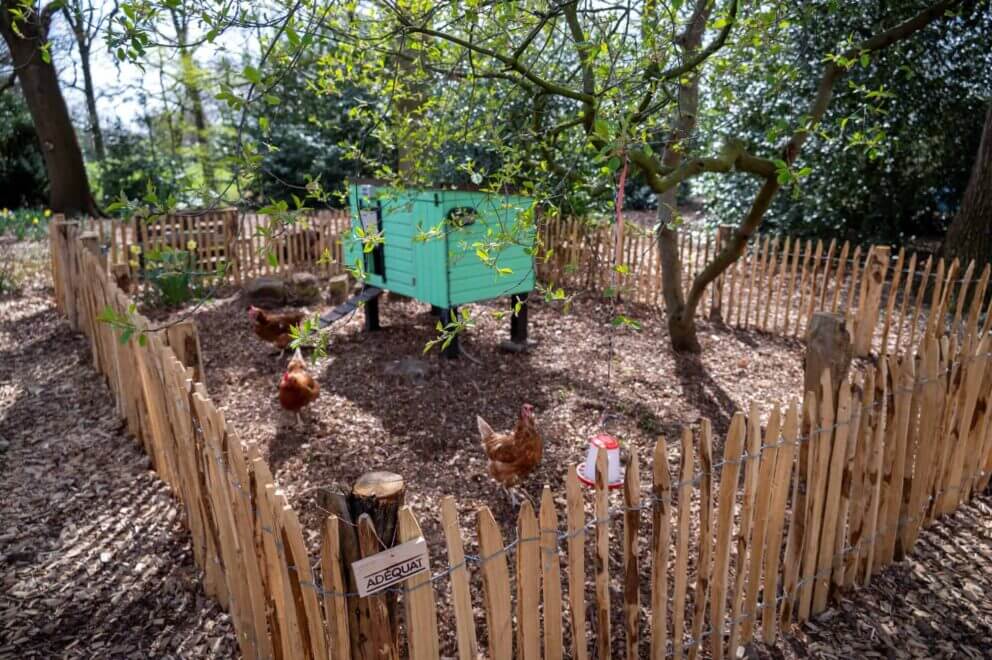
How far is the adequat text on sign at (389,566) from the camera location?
75.1 inches

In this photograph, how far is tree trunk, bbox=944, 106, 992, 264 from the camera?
8.39 metres

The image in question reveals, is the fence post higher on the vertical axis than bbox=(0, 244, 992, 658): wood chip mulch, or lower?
higher

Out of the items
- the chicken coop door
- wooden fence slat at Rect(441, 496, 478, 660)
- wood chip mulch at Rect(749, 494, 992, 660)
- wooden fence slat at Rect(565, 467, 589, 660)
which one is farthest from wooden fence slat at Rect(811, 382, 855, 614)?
the chicken coop door

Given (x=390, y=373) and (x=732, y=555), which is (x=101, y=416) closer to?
(x=390, y=373)

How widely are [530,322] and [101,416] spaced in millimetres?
4605

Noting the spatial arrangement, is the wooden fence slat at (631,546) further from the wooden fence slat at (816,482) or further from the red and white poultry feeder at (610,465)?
the red and white poultry feeder at (610,465)

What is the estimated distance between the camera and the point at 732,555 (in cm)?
359

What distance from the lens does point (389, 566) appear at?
192cm

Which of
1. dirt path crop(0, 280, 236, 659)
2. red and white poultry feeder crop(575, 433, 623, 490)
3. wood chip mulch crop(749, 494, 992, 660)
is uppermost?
red and white poultry feeder crop(575, 433, 623, 490)

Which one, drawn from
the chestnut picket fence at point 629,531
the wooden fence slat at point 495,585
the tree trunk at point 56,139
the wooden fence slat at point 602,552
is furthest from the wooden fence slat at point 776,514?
the tree trunk at point 56,139

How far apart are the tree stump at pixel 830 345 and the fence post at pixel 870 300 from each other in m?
2.63

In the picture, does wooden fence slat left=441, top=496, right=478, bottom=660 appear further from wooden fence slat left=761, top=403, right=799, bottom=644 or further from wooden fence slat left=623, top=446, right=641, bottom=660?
wooden fence slat left=761, top=403, right=799, bottom=644

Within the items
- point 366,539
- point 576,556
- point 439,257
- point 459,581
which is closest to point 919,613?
point 576,556

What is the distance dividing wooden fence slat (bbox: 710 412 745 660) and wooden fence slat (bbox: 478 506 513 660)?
997 millimetres
